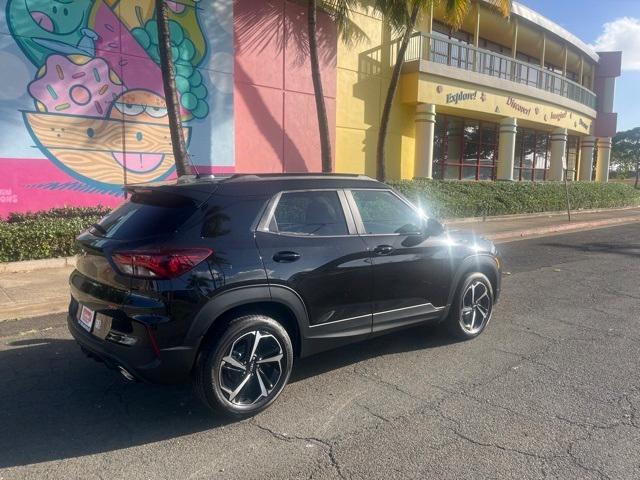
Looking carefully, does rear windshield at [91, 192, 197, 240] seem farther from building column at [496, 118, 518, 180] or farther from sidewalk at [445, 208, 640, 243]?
building column at [496, 118, 518, 180]

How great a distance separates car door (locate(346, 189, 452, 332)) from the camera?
428 cm

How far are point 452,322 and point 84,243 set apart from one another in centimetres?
337

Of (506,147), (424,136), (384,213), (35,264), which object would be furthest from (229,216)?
(506,147)

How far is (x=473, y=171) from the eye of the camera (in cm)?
2183

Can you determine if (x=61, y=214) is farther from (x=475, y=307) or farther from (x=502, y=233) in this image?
(x=502, y=233)

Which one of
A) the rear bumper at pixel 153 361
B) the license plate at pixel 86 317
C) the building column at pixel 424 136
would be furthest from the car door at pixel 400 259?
the building column at pixel 424 136

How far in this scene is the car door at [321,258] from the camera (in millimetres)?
3680

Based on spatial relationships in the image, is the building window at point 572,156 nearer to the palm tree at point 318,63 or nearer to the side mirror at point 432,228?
the palm tree at point 318,63

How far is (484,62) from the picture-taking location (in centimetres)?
2022

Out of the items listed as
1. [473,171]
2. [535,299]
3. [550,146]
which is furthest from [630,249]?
[550,146]

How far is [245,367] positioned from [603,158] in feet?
111

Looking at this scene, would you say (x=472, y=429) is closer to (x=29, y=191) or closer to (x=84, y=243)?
(x=84, y=243)

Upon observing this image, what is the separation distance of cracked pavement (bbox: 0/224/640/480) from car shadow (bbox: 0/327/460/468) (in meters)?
0.01

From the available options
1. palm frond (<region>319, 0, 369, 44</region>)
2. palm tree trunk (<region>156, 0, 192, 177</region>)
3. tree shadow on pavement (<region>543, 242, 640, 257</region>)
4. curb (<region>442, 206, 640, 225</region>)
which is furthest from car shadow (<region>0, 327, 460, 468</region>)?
curb (<region>442, 206, 640, 225</region>)
